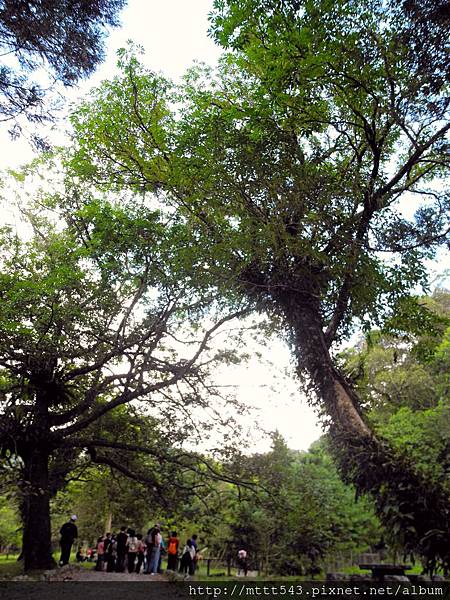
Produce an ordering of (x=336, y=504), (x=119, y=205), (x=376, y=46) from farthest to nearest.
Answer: (x=336, y=504) < (x=119, y=205) < (x=376, y=46)

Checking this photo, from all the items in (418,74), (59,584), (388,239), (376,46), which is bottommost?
(59,584)

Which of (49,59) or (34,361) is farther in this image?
(34,361)

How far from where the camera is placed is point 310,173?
6.00 metres

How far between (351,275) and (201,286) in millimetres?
2884

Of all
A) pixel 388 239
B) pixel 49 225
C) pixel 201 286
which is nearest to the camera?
pixel 388 239

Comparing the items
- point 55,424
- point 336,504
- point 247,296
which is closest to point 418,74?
point 247,296

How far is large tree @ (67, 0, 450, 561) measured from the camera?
5.46m

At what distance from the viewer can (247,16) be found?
19.0 feet

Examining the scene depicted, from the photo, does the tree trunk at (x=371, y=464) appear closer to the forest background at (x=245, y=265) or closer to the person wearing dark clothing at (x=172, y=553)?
the forest background at (x=245, y=265)

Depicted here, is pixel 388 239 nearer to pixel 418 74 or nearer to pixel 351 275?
pixel 351 275

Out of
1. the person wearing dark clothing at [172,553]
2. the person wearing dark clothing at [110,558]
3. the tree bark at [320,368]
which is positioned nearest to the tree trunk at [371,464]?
the tree bark at [320,368]

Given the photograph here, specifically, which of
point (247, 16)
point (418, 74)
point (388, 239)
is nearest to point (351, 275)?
point (388, 239)

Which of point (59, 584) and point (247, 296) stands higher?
point (247, 296)

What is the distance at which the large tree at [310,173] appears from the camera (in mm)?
5461
